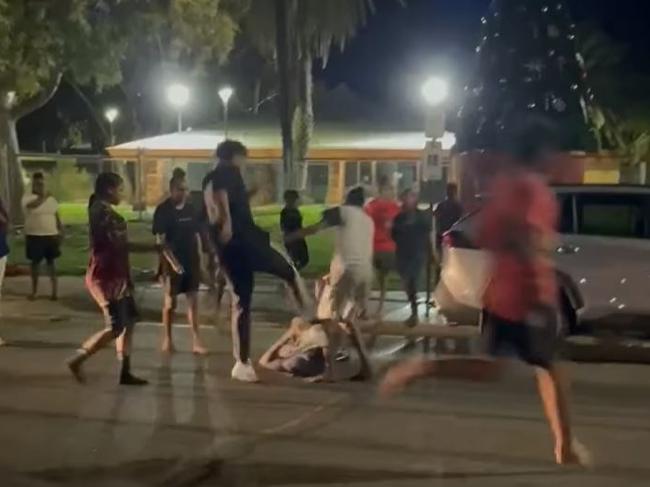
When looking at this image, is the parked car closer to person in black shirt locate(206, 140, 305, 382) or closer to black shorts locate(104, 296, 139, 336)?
person in black shirt locate(206, 140, 305, 382)

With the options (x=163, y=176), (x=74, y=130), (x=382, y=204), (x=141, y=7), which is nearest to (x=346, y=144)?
(x=163, y=176)

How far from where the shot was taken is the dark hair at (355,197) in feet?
41.5

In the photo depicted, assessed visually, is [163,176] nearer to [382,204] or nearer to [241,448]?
[382,204]

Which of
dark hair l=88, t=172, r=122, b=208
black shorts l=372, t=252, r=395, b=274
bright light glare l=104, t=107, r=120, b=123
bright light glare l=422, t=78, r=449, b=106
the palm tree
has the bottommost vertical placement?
black shorts l=372, t=252, r=395, b=274

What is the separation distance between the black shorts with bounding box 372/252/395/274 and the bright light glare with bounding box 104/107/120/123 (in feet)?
161

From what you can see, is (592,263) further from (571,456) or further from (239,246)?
(571,456)

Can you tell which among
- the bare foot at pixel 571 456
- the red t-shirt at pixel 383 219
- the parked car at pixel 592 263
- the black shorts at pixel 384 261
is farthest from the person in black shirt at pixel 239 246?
the black shorts at pixel 384 261

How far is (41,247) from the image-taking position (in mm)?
18547

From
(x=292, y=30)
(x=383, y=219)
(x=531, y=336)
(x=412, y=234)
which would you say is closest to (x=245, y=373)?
(x=531, y=336)

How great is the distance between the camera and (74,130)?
235 feet

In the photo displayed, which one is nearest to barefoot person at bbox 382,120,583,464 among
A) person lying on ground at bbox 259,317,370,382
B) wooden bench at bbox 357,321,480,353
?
person lying on ground at bbox 259,317,370,382

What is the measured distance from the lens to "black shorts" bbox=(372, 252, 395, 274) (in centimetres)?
1678

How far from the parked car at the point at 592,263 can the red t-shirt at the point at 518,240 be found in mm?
5187

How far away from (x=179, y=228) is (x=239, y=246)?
7.65 ft
